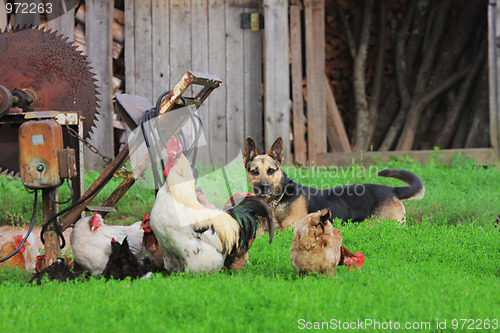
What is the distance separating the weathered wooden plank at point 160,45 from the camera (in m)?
9.55

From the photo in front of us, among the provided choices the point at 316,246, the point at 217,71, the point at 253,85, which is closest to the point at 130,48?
the point at 217,71

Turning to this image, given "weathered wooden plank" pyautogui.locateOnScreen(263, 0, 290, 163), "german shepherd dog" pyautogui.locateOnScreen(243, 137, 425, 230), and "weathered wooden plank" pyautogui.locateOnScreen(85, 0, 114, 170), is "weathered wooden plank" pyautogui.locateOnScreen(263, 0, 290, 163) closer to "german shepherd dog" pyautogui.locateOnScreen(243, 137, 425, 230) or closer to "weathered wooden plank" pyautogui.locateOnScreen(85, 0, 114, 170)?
"weathered wooden plank" pyautogui.locateOnScreen(85, 0, 114, 170)

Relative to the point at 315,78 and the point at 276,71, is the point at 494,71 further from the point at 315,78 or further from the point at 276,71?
the point at 276,71

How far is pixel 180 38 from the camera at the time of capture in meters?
9.59

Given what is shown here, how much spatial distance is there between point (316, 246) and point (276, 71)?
6.11 m

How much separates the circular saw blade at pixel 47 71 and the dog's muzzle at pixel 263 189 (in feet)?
6.25

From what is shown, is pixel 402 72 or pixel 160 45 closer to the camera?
pixel 160 45

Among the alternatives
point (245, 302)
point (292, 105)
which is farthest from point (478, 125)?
point (245, 302)

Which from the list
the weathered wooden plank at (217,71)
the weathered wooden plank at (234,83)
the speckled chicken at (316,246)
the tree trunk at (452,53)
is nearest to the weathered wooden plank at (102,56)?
the weathered wooden plank at (217,71)

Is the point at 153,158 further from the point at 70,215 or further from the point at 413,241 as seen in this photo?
the point at 413,241

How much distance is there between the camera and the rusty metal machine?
13.2 feet

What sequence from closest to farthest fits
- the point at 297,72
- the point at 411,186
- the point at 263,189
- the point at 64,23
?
1. the point at 263,189
2. the point at 411,186
3. the point at 64,23
4. the point at 297,72

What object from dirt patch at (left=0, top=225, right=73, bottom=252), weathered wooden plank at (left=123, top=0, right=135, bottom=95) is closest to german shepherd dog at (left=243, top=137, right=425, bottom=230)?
dirt patch at (left=0, top=225, right=73, bottom=252)

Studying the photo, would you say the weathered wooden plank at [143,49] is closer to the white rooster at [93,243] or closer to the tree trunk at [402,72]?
the white rooster at [93,243]
